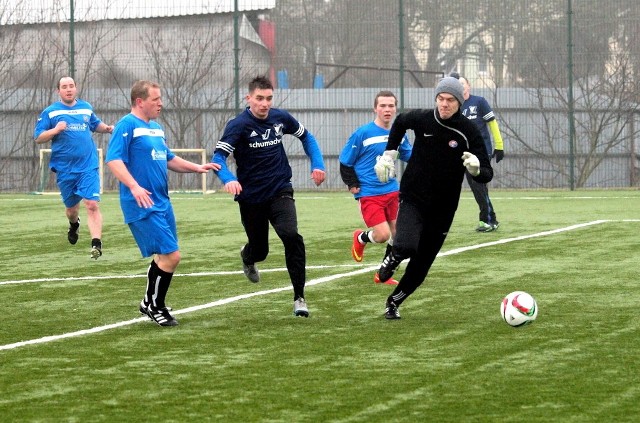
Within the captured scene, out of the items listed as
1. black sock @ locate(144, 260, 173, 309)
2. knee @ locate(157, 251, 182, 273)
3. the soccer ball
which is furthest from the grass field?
knee @ locate(157, 251, 182, 273)

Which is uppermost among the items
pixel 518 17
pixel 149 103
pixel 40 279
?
pixel 518 17

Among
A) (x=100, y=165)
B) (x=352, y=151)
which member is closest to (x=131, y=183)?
(x=352, y=151)

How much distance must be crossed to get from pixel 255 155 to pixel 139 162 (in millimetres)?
1117

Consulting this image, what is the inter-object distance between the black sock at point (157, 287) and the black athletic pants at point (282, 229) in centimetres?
95

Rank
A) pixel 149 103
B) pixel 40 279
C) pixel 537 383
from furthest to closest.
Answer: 1. pixel 40 279
2. pixel 149 103
3. pixel 537 383

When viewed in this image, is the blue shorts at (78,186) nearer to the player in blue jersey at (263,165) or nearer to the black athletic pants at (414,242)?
the player in blue jersey at (263,165)

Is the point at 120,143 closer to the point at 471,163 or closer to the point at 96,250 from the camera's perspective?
the point at 471,163

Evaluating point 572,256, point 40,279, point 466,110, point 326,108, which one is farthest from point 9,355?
point 326,108

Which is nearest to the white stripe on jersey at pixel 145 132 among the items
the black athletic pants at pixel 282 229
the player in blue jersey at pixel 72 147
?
the black athletic pants at pixel 282 229

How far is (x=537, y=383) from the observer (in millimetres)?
7020

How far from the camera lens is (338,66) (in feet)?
88.8

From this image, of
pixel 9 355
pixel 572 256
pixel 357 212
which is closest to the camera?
pixel 9 355

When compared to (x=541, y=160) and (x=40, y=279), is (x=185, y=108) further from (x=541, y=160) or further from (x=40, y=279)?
(x=40, y=279)

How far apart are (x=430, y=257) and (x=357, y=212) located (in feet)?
36.9
